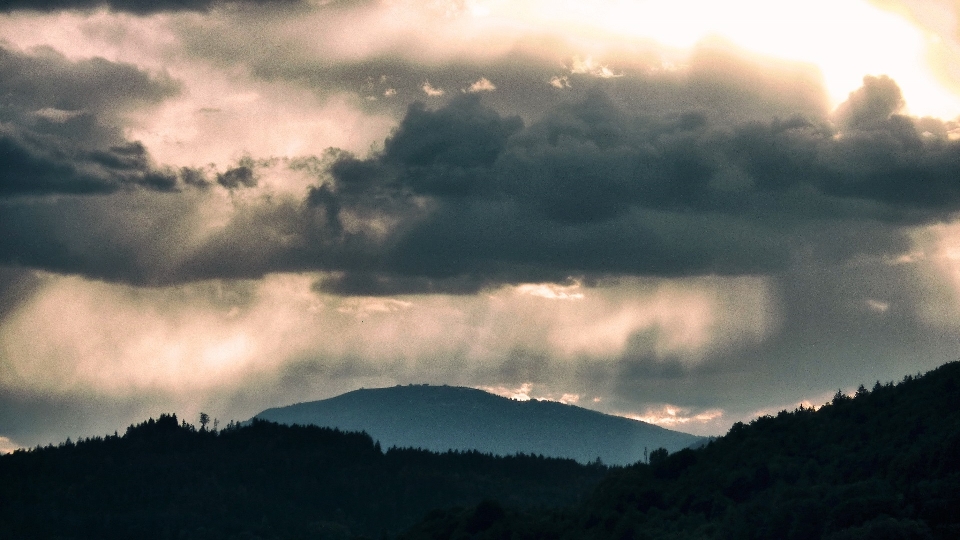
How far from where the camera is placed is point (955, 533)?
18475 centimetres

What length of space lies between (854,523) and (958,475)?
16.3 m

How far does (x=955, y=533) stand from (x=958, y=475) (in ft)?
49.2

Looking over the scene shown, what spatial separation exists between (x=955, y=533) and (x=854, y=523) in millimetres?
15938

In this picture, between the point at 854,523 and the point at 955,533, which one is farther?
the point at 854,523

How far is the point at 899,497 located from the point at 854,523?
7.31 meters

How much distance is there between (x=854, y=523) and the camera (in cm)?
19712

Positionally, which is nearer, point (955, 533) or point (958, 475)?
point (955, 533)

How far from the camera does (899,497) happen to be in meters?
197

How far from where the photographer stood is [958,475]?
197750 millimetres

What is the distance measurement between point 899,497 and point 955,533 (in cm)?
1320

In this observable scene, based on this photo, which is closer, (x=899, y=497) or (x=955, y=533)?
(x=955, y=533)
